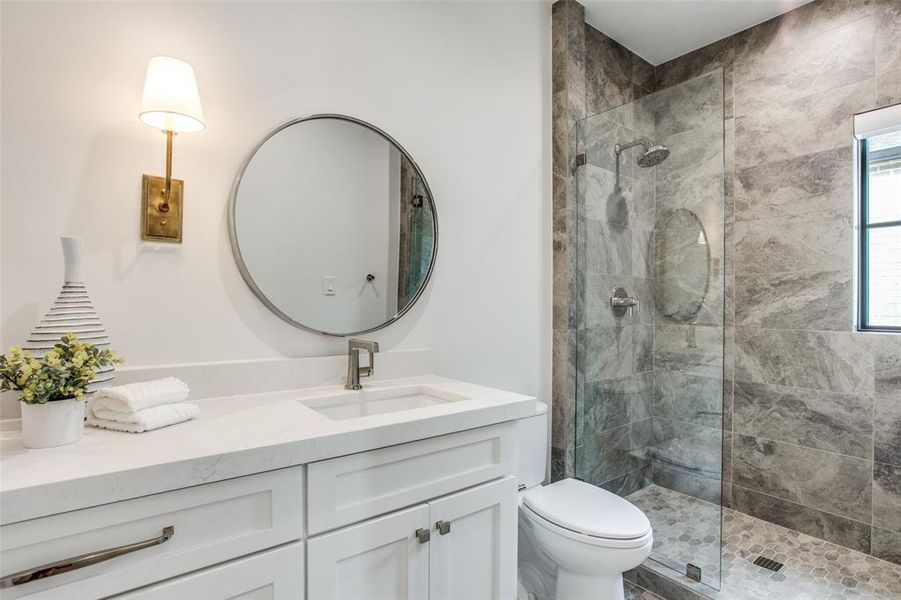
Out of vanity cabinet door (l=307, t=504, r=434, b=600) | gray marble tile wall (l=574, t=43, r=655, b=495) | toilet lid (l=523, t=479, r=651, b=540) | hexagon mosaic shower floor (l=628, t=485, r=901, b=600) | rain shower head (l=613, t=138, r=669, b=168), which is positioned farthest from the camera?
gray marble tile wall (l=574, t=43, r=655, b=495)

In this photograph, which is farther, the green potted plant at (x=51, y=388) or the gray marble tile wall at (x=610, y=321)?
the gray marble tile wall at (x=610, y=321)

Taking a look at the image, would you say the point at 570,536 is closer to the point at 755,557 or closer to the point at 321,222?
the point at 755,557

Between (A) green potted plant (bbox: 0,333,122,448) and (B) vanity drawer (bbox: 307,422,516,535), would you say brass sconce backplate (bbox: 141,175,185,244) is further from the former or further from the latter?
(B) vanity drawer (bbox: 307,422,516,535)

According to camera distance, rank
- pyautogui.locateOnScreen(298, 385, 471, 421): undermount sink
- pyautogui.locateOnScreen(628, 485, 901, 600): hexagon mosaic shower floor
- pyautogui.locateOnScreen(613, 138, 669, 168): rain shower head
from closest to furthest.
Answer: pyautogui.locateOnScreen(298, 385, 471, 421): undermount sink → pyautogui.locateOnScreen(628, 485, 901, 600): hexagon mosaic shower floor → pyautogui.locateOnScreen(613, 138, 669, 168): rain shower head

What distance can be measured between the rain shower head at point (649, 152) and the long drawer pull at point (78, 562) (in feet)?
7.30

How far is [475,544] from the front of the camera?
1319 millimetres

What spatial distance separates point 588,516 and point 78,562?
149 cm

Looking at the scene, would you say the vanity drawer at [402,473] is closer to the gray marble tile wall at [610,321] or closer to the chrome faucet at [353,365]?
the chrome faucet at [353,365]

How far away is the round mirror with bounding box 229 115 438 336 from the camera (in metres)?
1.51

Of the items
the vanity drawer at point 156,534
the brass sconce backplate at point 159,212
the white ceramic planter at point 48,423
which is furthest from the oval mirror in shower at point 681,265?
the white ceramic planter at point 48,423

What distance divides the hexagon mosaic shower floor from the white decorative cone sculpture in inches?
85.5

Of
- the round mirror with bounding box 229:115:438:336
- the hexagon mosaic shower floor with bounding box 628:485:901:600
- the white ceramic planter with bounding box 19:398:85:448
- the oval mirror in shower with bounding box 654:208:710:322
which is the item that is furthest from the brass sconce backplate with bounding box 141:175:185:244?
the hexagon mosaic shower floor with bounding box 628:485:901:600

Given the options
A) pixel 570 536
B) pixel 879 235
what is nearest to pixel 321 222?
pixel 570 536

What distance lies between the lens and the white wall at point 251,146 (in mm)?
1196
